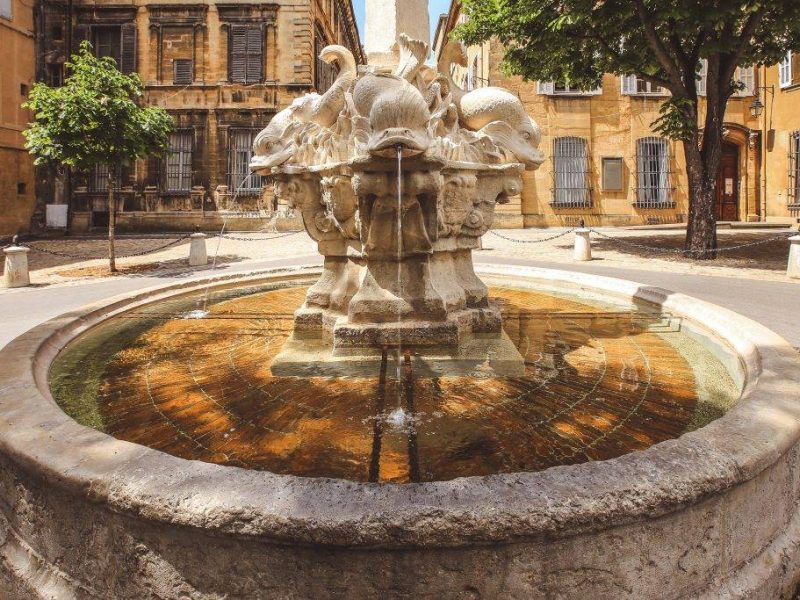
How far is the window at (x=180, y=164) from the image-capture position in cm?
2462

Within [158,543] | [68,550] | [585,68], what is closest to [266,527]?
[158,543]

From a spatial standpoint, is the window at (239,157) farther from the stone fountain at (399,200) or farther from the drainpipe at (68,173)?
the stone fountain at (399,200)

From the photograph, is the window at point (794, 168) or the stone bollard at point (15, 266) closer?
the stone bollard at point (15, 266)

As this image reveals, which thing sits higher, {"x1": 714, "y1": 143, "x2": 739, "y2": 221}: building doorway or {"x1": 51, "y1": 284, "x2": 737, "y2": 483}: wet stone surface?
{"x1": 714, "y1": 143, "x2": 739, "y2": 221}: building doorway

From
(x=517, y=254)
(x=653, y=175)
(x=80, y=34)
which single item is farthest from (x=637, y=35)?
(x=80, y=34)

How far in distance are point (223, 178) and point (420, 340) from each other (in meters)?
22.3

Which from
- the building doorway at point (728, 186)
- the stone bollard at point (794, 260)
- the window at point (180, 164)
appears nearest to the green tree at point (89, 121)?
the window at point (180, 164)

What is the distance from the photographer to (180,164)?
81.1ft

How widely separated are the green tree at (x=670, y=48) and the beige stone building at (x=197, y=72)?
1243 cm

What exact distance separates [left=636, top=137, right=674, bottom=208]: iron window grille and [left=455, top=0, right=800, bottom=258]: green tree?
30.0 feet

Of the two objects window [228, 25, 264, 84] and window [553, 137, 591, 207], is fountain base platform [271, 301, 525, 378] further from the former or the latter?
window [228, 25, 264, 84]

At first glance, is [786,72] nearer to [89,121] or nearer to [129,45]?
[89,121]

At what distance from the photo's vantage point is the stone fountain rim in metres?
1.63

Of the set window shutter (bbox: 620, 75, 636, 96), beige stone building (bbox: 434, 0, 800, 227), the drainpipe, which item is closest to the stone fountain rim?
beige stone building (bbox: 434, 0, 800, 227)
